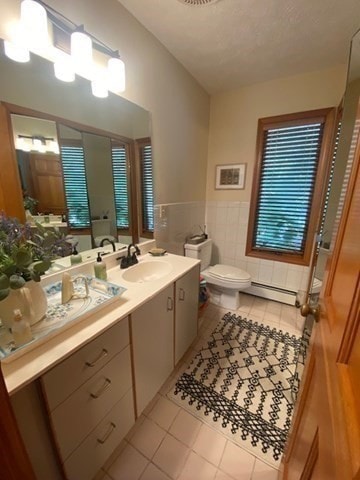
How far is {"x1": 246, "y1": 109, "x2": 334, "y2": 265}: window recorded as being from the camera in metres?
2.06

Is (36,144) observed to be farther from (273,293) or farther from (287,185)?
(273,293)

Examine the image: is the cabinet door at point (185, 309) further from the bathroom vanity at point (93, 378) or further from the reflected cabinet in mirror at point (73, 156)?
the reflected cabinet in mirror at point (73, 156)

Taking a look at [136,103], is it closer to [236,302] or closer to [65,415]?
[65,415]

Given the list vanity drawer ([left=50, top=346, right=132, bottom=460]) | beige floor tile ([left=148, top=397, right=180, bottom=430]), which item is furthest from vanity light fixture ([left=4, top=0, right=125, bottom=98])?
beige floor tile ([left=148, top=397, right=180, bottom=430])

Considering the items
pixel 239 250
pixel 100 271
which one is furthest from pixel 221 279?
pixel 100 271

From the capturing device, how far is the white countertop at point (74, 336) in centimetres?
63

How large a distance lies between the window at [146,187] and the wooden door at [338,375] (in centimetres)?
139

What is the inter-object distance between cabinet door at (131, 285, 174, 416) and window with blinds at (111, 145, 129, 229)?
2.22 feet

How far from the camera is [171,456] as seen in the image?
3.57 feet

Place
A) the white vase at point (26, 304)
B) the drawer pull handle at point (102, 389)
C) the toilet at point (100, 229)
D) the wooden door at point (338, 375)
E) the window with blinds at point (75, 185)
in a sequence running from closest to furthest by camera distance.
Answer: the wooden door at point (338, 375), the white vase at point (26, 304), the drawer pull handle at point (102, 389), the window with blinds at point (75, 185), the toilet at point (100, 229)

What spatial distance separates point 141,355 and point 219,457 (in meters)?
0.68

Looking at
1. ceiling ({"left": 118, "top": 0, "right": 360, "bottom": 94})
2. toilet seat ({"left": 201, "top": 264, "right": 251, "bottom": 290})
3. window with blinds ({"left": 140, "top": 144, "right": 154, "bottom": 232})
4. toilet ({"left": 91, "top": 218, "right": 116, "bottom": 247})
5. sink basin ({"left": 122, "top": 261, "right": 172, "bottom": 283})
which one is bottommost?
toilet seat ({"left": 201, "top": 264, "right": 251, "bottom": 290})

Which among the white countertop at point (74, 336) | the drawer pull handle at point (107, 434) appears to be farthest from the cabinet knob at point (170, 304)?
the drawer pull handle at point (107, 434)

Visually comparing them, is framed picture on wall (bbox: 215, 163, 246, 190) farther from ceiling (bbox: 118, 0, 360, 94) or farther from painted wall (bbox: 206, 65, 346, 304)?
ceiling (bbox: 118, 0, 360, 94)
